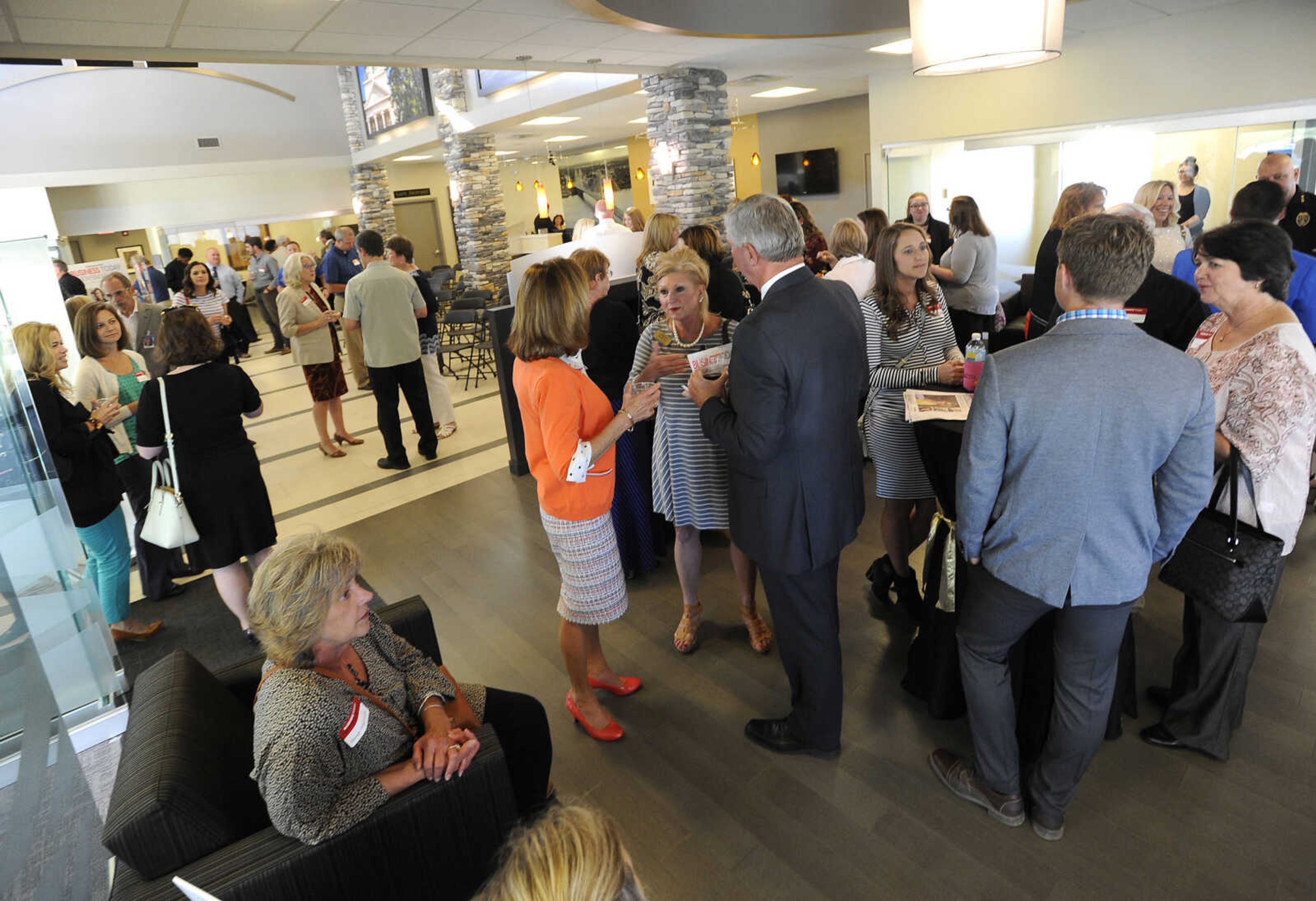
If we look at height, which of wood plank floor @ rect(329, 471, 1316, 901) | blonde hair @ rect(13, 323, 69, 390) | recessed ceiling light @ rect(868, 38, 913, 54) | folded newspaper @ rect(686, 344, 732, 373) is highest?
recessed ceiling light @ rect(868, 38, 913, 54)

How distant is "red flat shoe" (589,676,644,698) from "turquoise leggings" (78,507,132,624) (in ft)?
7.70

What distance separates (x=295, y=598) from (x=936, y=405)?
1892 millimetres

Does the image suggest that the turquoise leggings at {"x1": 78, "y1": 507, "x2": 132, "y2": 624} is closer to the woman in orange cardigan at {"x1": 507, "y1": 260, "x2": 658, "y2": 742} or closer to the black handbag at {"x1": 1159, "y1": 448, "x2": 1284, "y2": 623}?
the woman in orange cardigan at {"x1": 507, "y1": 260, "x2": 658, "y2": 742}

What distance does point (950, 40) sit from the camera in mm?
2762

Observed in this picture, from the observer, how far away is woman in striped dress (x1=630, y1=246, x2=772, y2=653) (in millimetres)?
2623

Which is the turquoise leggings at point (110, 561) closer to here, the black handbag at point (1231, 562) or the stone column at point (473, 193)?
the black handbag at point (1231, 562)

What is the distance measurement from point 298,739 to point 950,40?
3.05 m

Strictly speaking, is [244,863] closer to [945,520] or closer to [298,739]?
[298,739]

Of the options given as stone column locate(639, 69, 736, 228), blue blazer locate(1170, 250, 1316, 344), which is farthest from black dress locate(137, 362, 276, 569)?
stone column locate(639, 69, 736, 228)

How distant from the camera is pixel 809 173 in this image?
13.0 meters

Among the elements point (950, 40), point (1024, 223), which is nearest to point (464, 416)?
point (950, 40)

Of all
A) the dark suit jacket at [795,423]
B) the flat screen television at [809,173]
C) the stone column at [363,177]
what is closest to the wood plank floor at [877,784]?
the dark suit jacket at [795,423]

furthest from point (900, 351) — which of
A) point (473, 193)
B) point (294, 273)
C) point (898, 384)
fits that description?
point (473, 193)

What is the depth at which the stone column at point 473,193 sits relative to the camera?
1175 cm
